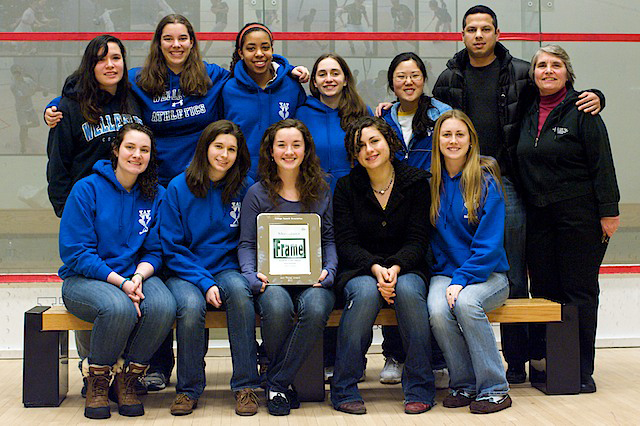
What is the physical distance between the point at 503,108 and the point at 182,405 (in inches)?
73.4

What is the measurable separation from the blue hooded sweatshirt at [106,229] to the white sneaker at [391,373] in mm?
1158

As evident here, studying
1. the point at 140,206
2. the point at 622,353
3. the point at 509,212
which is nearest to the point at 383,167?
the point at 509,212

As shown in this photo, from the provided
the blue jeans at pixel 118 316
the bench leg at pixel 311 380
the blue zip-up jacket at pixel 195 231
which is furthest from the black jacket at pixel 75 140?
the bench leg at pixel 311 380

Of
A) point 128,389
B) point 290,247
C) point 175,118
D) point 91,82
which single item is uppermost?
point 91,82

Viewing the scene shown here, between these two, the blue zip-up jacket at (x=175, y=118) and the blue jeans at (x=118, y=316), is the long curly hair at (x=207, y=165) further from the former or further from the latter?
the blue jeans at (x=118, y=316)

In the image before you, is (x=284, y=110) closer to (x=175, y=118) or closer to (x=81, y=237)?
(x=175, y=118)

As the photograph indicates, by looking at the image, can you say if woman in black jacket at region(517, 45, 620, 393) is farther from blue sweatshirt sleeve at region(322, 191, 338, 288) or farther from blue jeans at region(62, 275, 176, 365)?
blue jeans at region(62, 275, 176, 365)

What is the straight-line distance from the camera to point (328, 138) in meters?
3.67

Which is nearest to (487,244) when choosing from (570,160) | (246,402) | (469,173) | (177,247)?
(469,173)

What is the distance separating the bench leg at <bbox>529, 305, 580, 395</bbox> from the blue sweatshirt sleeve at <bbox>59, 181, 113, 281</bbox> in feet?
6.08

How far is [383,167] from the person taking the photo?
136 inches

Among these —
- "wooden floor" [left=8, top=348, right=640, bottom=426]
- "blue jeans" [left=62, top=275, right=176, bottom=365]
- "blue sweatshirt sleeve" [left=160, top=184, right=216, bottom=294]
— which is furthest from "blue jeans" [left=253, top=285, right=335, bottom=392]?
"blue jeans" [left=62, top=275, right=176, bottom=365]

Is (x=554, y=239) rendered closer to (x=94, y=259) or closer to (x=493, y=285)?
(x=493, y=285)

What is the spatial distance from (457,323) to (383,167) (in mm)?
723
